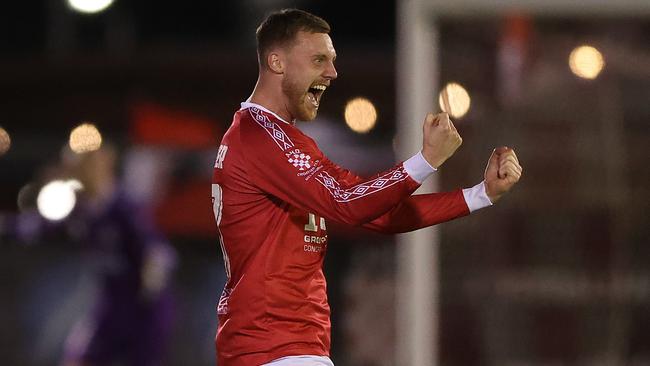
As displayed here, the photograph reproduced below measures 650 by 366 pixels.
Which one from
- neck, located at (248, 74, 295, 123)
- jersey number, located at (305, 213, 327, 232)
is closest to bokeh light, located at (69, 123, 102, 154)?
neck, located at (248, 74, 295, 123)

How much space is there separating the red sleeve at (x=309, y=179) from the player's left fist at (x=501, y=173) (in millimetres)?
325

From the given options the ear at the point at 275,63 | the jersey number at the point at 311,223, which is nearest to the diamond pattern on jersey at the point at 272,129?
the ear at the point at 275,63

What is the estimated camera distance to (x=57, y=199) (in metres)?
9.63

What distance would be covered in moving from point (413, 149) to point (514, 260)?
1.14 meters

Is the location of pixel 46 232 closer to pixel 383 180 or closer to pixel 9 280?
pixel 9 280

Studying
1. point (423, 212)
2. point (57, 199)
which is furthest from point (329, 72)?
point (57, 199)

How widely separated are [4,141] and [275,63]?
8.74m

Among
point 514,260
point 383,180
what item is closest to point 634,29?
point 514,260

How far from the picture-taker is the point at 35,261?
11156 millimetres

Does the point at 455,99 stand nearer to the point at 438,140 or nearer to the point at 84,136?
the point at 438,140

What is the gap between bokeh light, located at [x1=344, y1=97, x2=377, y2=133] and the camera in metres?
12.1

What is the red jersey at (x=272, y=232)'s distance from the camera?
4.07 metres

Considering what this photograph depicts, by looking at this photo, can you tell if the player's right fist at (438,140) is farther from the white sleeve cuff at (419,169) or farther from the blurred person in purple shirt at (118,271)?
the blurred person in purple shirt at (118,271)

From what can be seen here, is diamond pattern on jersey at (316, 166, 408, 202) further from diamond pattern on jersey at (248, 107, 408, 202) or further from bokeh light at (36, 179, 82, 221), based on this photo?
bokeh light at (36, 179, 82, 221)
